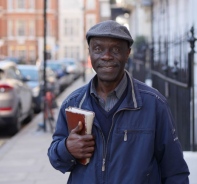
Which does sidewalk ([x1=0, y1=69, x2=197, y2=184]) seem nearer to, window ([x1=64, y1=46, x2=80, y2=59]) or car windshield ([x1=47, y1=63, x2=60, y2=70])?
car windshield ([x1=47, y1=63, x2=60, y2=70])

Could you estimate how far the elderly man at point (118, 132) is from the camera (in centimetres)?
293

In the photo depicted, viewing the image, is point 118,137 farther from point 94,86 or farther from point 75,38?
point 75,38

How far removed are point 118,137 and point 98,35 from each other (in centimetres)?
53

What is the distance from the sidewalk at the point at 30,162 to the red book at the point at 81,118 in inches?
105

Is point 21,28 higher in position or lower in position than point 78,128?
higher

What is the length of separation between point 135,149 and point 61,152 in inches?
16.1

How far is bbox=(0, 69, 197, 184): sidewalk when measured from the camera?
7742 millimetres

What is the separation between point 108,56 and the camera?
3000 millimetres

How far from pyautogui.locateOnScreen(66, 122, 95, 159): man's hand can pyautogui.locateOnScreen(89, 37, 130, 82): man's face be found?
1.00ft

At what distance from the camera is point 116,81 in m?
3.06

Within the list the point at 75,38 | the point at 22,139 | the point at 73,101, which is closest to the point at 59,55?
the point at 75,38

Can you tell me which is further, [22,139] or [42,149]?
[22,139]

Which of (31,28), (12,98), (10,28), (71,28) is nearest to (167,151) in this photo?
(12,98)

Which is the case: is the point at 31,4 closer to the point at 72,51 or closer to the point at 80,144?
the point at 72,51
